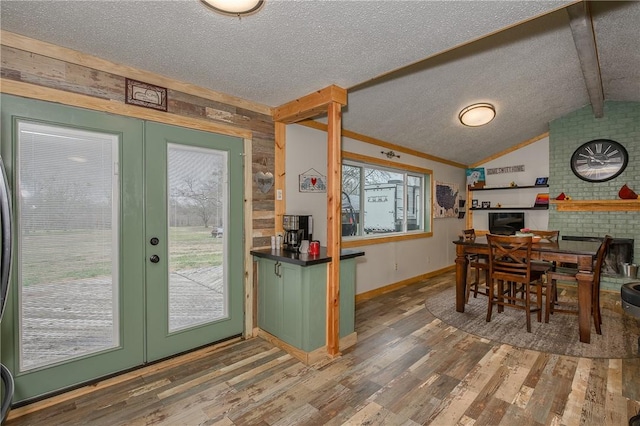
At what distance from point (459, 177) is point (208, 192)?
570 cm

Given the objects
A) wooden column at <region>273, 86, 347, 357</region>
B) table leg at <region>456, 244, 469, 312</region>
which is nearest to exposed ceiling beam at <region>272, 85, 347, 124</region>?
wooden column at <region>273, 86, 347, 357</region>

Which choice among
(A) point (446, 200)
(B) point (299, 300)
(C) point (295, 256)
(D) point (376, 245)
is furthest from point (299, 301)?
(A) point (446, 200)

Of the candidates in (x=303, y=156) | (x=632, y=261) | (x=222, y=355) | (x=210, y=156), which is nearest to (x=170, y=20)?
(x=210, y=156)

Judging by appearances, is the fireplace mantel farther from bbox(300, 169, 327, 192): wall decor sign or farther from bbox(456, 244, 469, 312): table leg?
bbox(300, 169, 327, 192): wall decor sign

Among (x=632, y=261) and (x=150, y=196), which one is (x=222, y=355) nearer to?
(x=150, y=196)

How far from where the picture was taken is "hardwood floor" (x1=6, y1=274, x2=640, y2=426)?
6.50 ft

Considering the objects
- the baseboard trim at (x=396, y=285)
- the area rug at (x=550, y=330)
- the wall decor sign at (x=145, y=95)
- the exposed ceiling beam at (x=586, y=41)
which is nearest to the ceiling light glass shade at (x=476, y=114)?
the exposed ceiling beam at (x=586, y=41)

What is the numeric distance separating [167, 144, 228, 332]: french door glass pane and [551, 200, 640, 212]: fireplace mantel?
5766 mm

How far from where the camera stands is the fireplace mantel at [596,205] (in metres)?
4.95

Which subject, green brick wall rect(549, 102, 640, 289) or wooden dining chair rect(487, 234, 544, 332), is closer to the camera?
wooden dining chair rect(487, 234, 544, 332)

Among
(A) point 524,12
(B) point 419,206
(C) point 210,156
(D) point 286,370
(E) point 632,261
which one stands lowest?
(D) point 286,370

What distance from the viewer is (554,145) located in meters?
5.61

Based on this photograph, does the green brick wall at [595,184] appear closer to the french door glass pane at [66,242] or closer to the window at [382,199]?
the window at [382,199]

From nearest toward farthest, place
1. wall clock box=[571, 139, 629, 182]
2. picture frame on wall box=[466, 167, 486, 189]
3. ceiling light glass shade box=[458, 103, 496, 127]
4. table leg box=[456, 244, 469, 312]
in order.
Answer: table leg box=[456, 244, 469, 312] → ceiling light glass shade box=[458, 103, 496, 127] → wall clock box=[571, 139, 629, 182] → picture frame on wall box=[466, 167, 486, 189]
